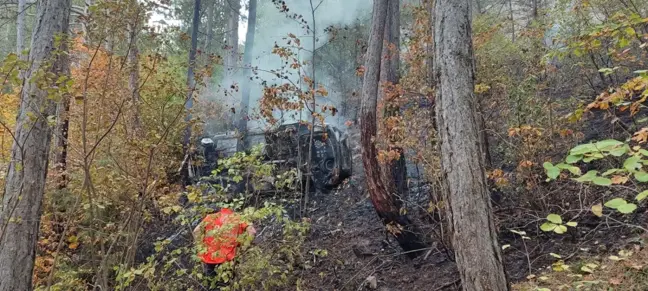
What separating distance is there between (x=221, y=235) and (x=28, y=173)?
2.57 meters

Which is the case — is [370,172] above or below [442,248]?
above

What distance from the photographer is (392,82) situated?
738cm

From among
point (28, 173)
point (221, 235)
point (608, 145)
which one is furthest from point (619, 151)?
point (28, 173)

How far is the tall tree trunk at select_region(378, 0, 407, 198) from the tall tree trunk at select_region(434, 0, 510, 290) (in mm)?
2729

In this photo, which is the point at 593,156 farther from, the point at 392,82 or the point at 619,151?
the point at 392,82

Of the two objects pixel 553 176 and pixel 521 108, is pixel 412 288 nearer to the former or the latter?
pixel 521 108

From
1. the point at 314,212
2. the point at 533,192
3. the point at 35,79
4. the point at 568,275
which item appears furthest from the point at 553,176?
the point at 314,212

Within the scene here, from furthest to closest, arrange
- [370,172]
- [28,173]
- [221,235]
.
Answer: [370,172] → [28,173] → [221,235]

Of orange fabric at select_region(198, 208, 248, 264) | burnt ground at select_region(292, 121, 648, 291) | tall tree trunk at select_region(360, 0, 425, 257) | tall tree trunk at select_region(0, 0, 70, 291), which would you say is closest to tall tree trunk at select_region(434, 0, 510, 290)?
burnt ground at select_region(292, 121, 648, 291)

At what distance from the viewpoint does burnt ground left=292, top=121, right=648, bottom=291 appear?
465 cm

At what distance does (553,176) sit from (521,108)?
15.1 feet

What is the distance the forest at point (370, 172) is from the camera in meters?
3.12

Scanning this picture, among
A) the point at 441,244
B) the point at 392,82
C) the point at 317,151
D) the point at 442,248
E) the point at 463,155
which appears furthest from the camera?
the point at 317,151

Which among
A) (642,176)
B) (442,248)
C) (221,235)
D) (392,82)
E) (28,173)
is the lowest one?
(442,248)
